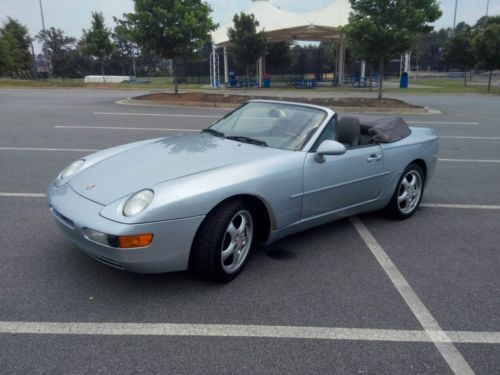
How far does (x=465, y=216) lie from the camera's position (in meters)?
4.99

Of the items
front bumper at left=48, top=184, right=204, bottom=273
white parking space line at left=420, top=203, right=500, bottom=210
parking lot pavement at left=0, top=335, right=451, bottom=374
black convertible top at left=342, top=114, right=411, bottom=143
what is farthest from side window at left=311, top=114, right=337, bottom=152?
white parking space line at left=420, top=203, right=500, bottom=210

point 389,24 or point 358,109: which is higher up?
point 389,24

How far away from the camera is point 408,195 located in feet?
16.1

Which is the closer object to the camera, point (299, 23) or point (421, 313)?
point (421, 313)

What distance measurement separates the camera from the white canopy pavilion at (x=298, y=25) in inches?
1272

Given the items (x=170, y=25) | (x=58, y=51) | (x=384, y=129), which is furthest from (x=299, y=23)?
(x=58, y=51)

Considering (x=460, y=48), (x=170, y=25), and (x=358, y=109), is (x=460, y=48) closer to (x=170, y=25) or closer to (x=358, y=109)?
(x=358, y=109)

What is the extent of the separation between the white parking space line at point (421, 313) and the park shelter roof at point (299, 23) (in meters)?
29.6

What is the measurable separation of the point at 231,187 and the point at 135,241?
0.78 meters

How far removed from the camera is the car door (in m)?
3.77

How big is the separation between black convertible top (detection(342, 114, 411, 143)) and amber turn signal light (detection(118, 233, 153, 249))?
9.18 feet

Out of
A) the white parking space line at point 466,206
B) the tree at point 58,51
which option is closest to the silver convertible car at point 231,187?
the white parking space line at point 466,206

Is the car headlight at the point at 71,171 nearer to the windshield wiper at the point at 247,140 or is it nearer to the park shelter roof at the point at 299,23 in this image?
the windshield wiper at the point at 247,140

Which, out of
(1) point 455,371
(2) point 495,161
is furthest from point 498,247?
(2) point 495,161
